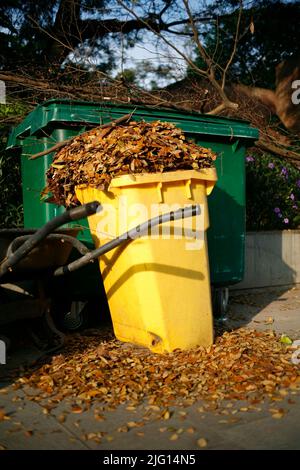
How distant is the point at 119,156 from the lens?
3896mm

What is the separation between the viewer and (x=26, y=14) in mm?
9062

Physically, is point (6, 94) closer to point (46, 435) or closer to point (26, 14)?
point (26, 14)

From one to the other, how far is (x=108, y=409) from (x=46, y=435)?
0.45 metres

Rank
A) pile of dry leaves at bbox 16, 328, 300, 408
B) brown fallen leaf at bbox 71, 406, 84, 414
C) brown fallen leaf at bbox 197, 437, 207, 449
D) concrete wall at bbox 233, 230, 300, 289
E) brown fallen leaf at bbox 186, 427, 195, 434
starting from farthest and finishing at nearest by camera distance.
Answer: concrete wall at bbox 233, 230, 300, 289 → pile of dry leaves at bbox 16, 328, 300, 408 → brown fallen leaf at bbox 71, 406, 84, 414 → brown fallen leaf at bbox 186, 427, 195, 434 → brown fallen leaf at bbox 197, 437, 207, 449

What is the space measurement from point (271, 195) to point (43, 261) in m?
4.78

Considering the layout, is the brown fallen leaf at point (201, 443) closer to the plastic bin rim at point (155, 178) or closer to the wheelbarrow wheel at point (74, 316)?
the plastic bin rim at point (155, 178)

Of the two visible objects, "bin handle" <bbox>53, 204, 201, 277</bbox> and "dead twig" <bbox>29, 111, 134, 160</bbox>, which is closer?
"bin handle" <bbox>53, 204, 201, 277</bbox>

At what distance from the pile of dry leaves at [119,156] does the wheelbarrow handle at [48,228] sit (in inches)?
34.5

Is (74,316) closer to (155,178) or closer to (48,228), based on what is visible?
(155,178)

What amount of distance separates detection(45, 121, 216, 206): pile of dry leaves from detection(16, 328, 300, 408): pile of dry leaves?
139 centimetres

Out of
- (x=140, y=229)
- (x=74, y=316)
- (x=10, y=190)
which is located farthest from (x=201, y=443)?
(x=10, y=190)

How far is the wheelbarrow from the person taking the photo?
3529mm

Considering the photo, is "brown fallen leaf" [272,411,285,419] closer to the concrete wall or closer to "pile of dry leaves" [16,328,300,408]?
"pile of dry leaves" [16,328,300,408]

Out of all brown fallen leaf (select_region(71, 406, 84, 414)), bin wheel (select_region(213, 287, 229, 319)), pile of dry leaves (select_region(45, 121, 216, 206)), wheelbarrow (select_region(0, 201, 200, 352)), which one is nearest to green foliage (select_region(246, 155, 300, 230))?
bin wheel (select_region(213, 287, 229, 319))
